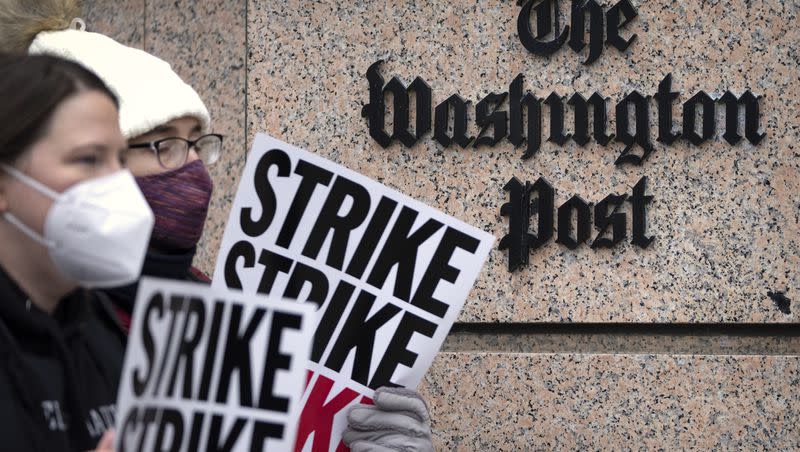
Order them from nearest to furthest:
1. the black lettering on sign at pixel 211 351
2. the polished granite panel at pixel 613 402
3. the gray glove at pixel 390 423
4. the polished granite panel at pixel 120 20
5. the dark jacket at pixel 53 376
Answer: the dark jacket at pixel 53 376 → the black lettering on sign at pixel 211 351 → the gray glove at pixel 390 423 → the polished granite panel at pixel 613 402 → the polished granite panel at pixel 120 20

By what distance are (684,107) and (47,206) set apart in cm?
232

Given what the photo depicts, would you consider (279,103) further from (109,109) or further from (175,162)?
(109,109)

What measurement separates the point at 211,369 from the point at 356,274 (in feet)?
3.32

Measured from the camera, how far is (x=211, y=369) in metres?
1.93

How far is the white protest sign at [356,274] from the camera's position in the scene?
288 cm

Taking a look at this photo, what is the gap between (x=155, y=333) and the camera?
6.09 ft

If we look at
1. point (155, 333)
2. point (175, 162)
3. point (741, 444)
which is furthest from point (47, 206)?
point (741, 444)

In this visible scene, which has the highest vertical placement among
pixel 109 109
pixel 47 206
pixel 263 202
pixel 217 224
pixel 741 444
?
pixel 109 109

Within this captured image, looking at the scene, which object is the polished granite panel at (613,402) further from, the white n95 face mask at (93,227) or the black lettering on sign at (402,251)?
the white n95 face mask at (93,227)

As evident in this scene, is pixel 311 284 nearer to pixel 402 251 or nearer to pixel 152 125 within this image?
pixel 402 251

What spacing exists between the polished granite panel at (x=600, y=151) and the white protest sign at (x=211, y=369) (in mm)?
1920

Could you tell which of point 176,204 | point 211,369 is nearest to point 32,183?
point 211,369

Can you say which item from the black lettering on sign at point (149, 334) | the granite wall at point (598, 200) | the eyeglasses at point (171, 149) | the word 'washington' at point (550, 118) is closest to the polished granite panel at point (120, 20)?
the granite wall at point (598, 200)

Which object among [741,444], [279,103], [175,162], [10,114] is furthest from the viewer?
[279,103]
